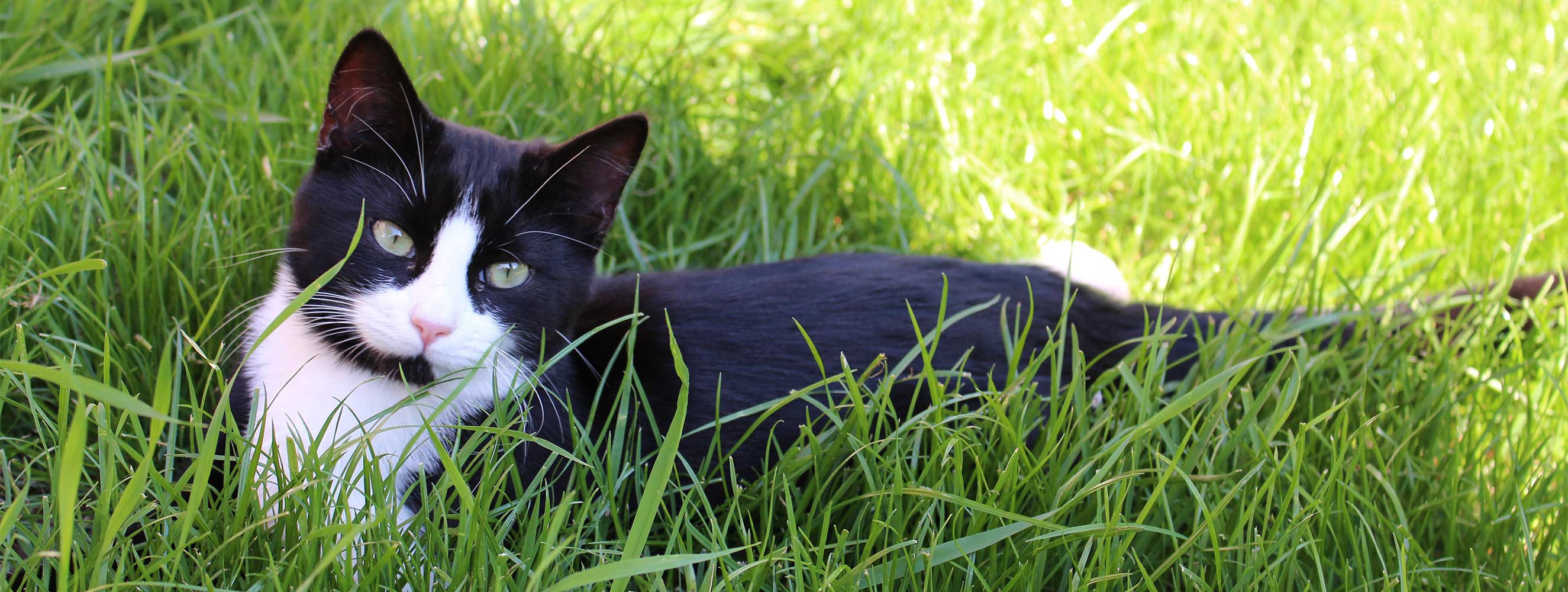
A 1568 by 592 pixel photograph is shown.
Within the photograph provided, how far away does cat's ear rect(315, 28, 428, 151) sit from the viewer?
1580mm

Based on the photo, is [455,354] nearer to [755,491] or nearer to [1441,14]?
[755,491]

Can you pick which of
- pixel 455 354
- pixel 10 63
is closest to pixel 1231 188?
pixel 455 354

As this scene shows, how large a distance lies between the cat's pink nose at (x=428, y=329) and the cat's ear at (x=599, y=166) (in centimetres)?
31

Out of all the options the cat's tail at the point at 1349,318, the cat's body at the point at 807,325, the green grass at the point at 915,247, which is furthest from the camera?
the cat's tail at the point at 1349,318

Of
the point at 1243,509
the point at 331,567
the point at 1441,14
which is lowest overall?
the point at 331,567

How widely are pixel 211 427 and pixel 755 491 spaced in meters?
0.81

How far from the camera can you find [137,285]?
6.39 feet

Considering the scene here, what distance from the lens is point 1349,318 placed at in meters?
2.23

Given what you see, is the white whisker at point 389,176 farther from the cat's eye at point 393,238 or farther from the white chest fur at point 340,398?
the white chest fur at point 340,398

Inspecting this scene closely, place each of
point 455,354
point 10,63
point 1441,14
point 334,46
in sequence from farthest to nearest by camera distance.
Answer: point 1441,14 < point 334,46 < point 10,63 < point 455,354

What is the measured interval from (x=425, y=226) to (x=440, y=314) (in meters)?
0.15

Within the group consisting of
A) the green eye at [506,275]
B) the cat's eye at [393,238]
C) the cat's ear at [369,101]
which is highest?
the cat's ear at [369,101]

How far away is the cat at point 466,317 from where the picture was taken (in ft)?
5.16

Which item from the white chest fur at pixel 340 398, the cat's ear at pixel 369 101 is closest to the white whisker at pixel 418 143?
the cat's ear at pixel 369 101
